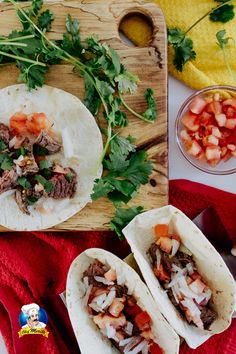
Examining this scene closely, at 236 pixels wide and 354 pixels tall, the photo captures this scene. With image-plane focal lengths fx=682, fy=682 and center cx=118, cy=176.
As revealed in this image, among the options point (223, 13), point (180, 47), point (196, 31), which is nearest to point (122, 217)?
point (180, 47)

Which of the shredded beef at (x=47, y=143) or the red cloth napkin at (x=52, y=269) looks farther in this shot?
the red cloth napkin at (x=52, y=269)

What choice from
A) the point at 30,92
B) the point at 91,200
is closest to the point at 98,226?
the point at 91,200

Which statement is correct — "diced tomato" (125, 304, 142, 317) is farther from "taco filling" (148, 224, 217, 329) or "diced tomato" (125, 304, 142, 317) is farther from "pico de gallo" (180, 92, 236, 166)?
"pico de gallo" (180, 92, 236, 166)

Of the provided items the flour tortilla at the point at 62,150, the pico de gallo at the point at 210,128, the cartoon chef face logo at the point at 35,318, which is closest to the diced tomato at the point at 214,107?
the pico de gallo at the point at 210,128

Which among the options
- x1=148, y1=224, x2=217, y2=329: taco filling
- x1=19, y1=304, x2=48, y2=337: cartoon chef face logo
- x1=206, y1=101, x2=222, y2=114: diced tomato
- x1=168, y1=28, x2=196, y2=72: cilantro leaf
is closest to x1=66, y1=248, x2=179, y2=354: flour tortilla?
x1=148, y1=224, x2=217, y2=329: taco filling

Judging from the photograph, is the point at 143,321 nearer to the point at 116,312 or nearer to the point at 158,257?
the point at 116,312

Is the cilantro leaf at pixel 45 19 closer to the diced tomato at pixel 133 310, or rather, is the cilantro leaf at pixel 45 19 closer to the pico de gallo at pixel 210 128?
the pico de gallo at pixel 210 128

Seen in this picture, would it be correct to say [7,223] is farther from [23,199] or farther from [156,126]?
[156,126]
